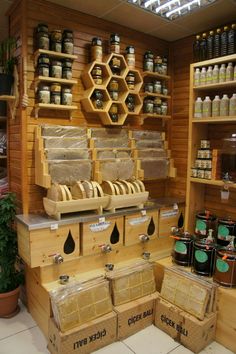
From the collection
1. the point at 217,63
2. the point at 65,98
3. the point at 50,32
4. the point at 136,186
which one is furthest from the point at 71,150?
the point at 217,63

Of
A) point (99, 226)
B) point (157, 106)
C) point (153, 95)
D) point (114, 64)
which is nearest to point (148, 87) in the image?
point (153, 95)

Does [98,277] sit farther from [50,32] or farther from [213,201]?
[50,32]

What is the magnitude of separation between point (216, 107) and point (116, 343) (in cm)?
209

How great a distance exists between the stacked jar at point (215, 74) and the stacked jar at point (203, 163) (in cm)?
55

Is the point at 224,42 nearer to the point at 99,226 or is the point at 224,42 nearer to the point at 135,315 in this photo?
the point at 99,226

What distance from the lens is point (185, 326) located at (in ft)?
7.25

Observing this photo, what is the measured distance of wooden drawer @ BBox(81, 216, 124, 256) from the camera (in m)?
2.44

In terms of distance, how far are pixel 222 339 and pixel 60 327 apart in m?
1.21

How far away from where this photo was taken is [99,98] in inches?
110

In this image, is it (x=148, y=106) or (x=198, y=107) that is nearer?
(x=198, y=107)

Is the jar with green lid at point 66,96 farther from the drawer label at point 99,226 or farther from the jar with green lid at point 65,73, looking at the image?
the drawer label at point 99,226

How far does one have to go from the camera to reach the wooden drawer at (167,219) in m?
2.98

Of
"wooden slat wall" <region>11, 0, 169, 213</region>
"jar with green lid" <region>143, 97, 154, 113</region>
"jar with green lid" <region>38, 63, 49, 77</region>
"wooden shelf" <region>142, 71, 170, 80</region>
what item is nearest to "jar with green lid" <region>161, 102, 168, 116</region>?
"jar with green lid" <region>143, 97, 154, 113</region>

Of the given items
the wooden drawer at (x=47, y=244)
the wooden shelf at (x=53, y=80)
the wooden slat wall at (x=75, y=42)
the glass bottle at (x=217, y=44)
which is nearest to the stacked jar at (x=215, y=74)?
the glass bottle at (x=217, y=44)
